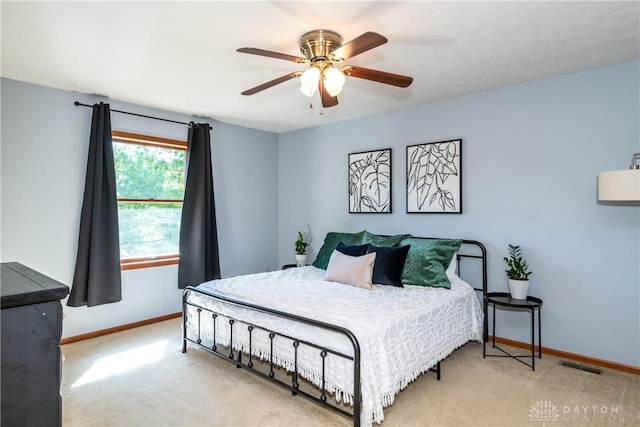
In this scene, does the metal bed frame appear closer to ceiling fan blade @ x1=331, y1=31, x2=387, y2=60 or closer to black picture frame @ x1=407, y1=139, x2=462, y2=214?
black picture frame @ x1=407, y1=139, x2=462, y2=214

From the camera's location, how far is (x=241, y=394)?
2.50 m

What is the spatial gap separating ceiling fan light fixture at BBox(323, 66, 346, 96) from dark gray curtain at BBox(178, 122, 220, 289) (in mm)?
2663

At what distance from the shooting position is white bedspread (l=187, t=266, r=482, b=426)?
6.89ft

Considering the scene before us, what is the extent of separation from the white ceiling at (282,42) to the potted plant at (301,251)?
2085mm

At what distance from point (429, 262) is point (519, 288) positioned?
2.57 feet

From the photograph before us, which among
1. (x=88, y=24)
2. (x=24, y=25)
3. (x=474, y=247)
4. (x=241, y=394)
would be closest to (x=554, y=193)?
(x=474, y=247)

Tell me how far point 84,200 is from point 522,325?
4.47 metres

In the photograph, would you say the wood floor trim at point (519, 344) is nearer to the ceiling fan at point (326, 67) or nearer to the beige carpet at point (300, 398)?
the beige carpet at point (300, 398)

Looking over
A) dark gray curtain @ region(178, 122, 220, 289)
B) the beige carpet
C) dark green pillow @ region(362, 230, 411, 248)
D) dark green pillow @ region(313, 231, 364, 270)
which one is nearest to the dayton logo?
the beige carpet

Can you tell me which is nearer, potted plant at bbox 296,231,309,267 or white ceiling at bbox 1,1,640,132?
white ceiling at bbox 1,1,640,132

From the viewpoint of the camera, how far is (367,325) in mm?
2172

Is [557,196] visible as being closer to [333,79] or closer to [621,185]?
[621,185]

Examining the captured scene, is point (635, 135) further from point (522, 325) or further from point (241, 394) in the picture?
point (241, 394)

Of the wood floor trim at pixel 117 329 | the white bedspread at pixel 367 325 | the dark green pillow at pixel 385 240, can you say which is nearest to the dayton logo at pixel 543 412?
the white bedspread at pixel 367 325
